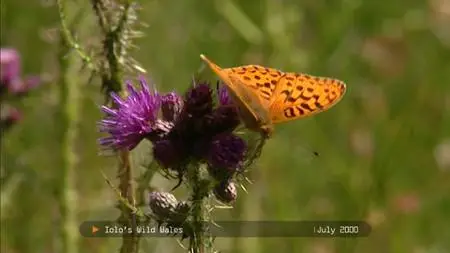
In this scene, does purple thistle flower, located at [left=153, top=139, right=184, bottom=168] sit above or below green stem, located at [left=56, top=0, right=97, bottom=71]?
below

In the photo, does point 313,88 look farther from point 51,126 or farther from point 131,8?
point 51,126

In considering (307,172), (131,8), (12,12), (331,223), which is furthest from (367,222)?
(12,12)

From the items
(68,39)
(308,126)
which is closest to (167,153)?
(68,39)

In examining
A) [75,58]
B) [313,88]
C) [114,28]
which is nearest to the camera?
[313,88]

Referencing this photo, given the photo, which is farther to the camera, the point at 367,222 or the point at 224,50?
the point at 224,50

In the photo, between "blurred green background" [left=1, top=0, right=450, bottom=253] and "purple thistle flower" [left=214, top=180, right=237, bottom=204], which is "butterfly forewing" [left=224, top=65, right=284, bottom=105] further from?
"blurred green background" [left=1, top=0, right=450, bottom=253]
